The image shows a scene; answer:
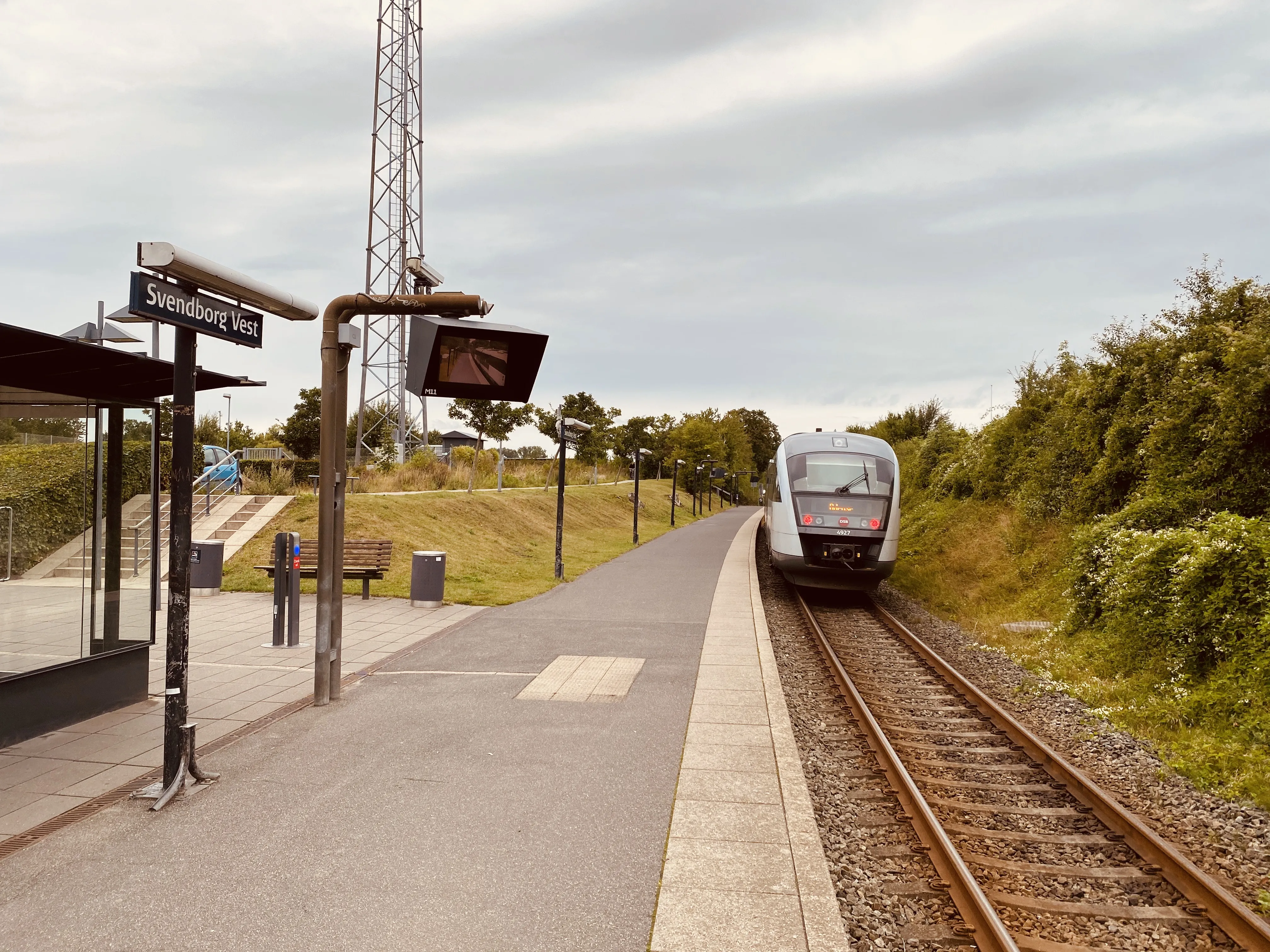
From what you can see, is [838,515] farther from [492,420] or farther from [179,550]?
[492,420]

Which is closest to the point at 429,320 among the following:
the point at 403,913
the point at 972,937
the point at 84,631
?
the point at 84,631

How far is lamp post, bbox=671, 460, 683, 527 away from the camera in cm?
3904

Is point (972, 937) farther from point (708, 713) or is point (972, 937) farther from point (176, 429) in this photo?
point (176, 429)

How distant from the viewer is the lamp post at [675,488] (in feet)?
128

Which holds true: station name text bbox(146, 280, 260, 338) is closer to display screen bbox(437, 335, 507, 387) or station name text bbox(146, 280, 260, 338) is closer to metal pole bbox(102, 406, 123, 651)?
display screen bbox(437, 335, 507, 387)

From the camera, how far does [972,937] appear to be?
381 centimetres

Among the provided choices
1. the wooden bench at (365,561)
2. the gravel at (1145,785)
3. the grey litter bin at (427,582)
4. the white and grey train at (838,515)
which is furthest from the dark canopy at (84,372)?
the white and grey train at (838,515)

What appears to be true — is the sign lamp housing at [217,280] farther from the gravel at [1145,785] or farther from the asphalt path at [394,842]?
the gravel at [1145,785]

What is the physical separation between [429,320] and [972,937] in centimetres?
524

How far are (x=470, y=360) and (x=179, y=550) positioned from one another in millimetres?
2532

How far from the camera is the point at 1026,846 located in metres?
4.93

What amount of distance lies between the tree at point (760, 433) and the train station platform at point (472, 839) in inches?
4335

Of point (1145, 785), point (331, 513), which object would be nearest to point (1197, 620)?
point (1145, 785)

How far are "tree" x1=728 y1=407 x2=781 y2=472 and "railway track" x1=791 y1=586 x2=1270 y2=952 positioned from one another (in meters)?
109
